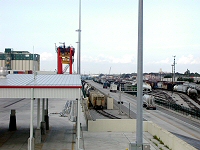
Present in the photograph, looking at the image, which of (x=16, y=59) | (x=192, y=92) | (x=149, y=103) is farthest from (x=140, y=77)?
(x=16, y=59)

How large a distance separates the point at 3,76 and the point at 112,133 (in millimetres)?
11072

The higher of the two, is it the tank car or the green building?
the green building

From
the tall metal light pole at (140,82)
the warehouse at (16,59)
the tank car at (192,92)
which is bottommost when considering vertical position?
the tank car at (192,92)

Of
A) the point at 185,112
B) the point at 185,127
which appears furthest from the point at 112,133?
the point at 185,112

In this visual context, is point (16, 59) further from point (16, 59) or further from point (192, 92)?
point (192, 92)

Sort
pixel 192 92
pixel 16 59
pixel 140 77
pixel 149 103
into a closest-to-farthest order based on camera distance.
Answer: pixel 140 77 < pixel 149 103 < pixel 192 92 < pixel 16 59

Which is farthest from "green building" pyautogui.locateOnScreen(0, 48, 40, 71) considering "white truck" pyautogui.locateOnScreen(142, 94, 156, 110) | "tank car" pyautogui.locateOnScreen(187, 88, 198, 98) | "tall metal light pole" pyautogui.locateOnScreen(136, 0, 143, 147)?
"tall metal light pole" pyautogui.locateOnScreen(136, 0, 143, 147)

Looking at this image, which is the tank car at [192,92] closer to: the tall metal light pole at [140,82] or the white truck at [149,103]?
the white truck at [149,103]

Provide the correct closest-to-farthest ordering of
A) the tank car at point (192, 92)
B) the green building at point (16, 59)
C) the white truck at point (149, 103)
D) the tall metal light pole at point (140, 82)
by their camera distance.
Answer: the tall metal light pole at point (140, 82)
the white truck at point (149, 103)
the tank car at point (192, 92)
the green building at point (16, 59)

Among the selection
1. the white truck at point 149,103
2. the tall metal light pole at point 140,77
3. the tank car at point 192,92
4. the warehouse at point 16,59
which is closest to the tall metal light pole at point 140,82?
the tall metal light pole at point 140,77

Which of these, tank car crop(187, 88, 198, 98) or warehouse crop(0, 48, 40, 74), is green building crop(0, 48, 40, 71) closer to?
warehouse crop(0, 48, 40, 74)

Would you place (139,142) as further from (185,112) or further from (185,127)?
(185,112)

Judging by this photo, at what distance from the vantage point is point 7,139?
76.5 ft

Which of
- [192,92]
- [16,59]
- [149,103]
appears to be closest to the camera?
[149,103]
